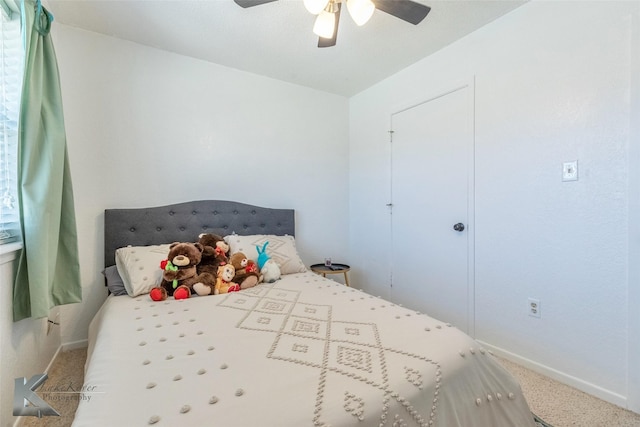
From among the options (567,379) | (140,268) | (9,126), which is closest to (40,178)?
(9,126)

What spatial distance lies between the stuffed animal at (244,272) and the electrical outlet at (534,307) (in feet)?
→ 6.18

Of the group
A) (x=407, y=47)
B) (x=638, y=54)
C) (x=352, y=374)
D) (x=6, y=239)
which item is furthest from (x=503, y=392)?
(x=407, y=47)

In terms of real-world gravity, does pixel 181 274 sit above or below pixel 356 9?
below

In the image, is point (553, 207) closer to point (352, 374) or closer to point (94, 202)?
point (352, 374)

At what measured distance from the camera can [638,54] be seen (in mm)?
1513

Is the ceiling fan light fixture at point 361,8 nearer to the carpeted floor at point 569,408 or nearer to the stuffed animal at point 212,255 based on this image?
the stuffed animal at point 212,255

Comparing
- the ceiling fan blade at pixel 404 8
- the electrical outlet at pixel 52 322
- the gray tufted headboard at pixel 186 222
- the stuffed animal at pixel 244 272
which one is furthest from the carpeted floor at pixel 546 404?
the ceiling fan blade at pixel 404 8

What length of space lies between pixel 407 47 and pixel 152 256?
2.59 metres

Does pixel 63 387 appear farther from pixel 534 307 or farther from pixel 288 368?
pixel 534 307

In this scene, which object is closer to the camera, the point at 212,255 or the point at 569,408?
the point at 569,408

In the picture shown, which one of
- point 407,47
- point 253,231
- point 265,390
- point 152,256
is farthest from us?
point 253,231

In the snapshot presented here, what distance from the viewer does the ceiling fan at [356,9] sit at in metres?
1.46

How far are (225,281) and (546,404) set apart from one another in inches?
79.6

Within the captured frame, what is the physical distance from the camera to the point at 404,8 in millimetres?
1559
